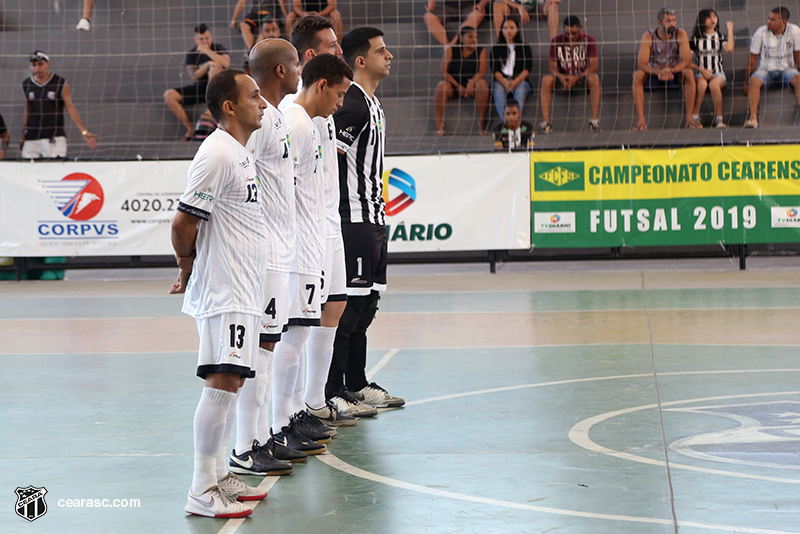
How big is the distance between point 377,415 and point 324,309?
2.56ft

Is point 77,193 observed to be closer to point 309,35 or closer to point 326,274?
point 309,35

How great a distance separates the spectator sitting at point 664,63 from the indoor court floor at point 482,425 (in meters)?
5.94

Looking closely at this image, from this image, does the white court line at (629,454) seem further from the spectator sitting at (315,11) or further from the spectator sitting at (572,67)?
the spectator sitting at (315,11)

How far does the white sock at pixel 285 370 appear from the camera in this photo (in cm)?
509

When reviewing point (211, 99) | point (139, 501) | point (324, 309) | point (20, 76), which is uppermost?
point (20, 76)

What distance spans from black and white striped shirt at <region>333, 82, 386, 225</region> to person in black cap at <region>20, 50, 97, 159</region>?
1128 centimetres

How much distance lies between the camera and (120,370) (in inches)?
299

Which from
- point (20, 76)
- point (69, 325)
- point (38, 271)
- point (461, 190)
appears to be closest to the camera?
point (69, 325)

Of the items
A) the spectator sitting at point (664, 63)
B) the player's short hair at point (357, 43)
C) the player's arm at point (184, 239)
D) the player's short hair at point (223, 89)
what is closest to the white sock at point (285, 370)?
the player's arm at point (184, 239)

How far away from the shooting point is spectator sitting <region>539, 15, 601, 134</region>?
53.6ft

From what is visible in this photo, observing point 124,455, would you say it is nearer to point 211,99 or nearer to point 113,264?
point 211,99

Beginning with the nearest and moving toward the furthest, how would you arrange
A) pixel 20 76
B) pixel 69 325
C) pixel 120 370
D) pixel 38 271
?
pixel 120 370 → pixel 69 325 → pixel 38 271 → pixel 20 76

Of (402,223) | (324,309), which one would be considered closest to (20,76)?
(402,223)

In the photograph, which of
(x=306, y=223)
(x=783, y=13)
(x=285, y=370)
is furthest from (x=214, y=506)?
(x=783, y=13)
